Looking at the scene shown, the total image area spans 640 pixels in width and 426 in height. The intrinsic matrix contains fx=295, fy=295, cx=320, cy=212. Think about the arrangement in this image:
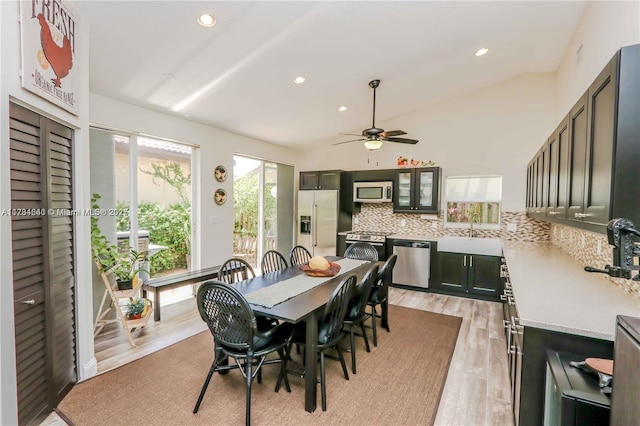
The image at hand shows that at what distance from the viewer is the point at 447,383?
2.41 m

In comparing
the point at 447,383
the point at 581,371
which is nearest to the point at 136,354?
the point at 447,383

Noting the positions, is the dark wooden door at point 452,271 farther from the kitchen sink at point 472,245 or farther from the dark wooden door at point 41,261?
the dark wooden door at point 41,261

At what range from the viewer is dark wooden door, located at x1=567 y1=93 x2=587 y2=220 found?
1.68 meters

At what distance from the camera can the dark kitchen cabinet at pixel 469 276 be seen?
14.5 feet

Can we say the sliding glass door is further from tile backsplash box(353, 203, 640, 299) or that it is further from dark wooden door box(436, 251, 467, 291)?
dark wooden door box(436, 251, 467, 291)

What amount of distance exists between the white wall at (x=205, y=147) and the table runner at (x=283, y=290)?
2.14m

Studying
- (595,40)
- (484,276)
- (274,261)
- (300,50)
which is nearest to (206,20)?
(300,50)

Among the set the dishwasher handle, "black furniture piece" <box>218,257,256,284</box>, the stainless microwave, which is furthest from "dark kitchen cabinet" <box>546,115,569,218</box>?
the stainless microwave

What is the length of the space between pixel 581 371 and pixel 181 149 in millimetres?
4563

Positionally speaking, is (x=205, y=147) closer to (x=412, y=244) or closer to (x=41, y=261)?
(x=41, y=261)

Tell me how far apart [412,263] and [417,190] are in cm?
126

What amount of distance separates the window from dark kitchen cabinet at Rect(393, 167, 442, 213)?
31cm

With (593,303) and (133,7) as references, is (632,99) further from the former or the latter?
(133,7)

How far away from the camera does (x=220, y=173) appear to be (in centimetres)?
458
